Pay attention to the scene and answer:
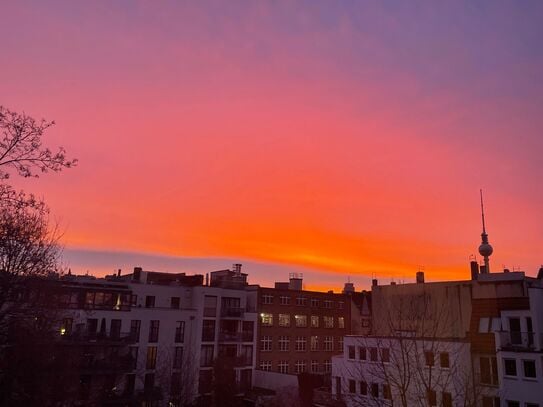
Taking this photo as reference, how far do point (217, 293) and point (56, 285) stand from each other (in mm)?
45962

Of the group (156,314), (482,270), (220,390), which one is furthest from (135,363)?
(482,270)

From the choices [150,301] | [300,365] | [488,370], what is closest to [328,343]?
[300,365]

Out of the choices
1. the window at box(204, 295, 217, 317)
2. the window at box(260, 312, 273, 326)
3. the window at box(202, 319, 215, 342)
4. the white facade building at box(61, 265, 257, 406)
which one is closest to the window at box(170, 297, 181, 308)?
the white facade building at box(61, 265, 257, 406)

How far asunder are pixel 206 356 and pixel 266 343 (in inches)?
439

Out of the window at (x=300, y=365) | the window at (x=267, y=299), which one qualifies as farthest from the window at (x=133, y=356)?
the window at (x=300, y=365)

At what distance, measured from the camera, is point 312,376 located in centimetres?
Result: 5400

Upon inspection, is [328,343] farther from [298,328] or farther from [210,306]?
[210,306]

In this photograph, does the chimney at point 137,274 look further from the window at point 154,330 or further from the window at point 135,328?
the window at point 135,328

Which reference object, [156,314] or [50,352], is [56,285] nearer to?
[50,352]

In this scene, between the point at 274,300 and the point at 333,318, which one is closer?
the point at 274,300

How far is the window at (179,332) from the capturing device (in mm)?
63188

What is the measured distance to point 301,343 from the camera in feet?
248

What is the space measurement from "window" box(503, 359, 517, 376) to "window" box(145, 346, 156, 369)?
139ft

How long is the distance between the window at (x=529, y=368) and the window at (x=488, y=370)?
9.17 feet
